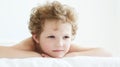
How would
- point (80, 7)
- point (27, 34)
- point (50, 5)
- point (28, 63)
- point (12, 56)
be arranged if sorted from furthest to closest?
point (80, 7)
point (27, 34)
point (50, 5)
point (12, 56)
point (28, 63)

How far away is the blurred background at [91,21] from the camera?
1.71 m

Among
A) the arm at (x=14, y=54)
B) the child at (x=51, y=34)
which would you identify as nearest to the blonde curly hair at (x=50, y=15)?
the child at (x=51, y=34)

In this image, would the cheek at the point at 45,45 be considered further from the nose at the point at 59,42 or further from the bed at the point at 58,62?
the bed at the point at 58,62

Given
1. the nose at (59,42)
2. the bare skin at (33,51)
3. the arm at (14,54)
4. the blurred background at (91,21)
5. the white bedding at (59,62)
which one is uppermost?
the white bedding at (59,62)

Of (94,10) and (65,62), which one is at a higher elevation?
(65,62)

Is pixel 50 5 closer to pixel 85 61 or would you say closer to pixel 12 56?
pixel 12 56

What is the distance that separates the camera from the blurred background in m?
1.71

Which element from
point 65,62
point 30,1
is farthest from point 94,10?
point 65,62

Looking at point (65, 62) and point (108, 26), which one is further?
point (108, 26)

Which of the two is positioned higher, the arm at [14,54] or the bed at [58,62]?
the bed at [58,62]

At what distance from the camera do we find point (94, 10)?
1.96 m

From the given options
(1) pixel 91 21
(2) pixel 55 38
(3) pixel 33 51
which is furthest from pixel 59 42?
(1) pixel 91 21

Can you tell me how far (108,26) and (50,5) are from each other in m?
1.11

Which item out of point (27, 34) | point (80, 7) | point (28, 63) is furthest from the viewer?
point (80, 7)
